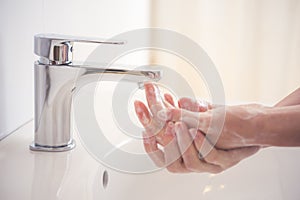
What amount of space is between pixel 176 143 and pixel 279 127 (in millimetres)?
131

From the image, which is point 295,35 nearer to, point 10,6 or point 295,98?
point 295,98

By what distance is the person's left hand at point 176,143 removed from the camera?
57 cm

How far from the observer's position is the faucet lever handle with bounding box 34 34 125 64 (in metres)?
0.52

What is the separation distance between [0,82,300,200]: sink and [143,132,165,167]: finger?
2.5 inches

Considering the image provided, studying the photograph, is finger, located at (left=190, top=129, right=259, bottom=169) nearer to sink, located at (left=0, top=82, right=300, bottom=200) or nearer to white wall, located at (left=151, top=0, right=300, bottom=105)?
sink, located at (left=0, top=82, right=300, bottom=200)

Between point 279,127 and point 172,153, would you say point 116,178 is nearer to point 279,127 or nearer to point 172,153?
point 172,153

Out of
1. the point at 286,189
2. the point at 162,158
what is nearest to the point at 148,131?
the point at 162,158

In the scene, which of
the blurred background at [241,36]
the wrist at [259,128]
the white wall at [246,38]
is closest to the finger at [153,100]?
the wrist at [259,128]

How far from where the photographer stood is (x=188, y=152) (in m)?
0.58

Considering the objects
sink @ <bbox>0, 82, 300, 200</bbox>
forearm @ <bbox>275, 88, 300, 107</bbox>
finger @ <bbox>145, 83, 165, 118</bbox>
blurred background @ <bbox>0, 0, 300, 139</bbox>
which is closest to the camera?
sink @ <bbox>0, 82, 300, 200</bbox>

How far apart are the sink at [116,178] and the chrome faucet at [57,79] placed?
0.02m

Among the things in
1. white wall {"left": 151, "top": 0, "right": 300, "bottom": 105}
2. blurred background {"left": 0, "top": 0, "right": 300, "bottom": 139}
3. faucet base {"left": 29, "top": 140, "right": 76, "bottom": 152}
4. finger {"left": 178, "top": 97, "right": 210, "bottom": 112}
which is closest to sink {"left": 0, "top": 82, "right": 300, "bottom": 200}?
faucet base {"left": 29, "top": 140, "right": 76, "bottom": 152}

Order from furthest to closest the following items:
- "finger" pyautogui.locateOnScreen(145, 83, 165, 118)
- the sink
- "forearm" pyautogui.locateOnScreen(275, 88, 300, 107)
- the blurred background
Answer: the blurred background
"forearm" pyautogui.locateOnScreen(275, 88, 300, 107)
"finger" pyautogui.locateOnScreen(145, 83, 165, 118)
the sink

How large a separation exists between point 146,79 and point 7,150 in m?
0.19
